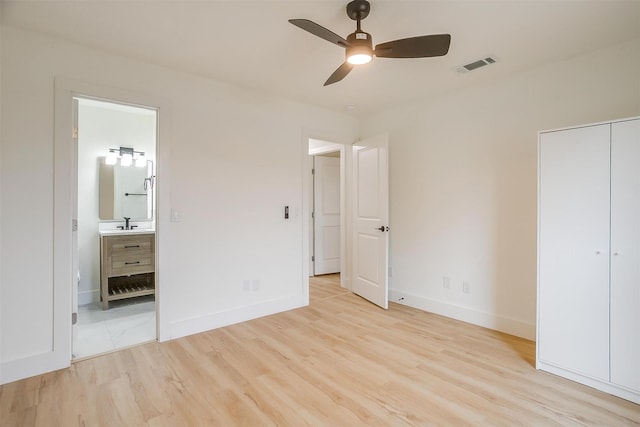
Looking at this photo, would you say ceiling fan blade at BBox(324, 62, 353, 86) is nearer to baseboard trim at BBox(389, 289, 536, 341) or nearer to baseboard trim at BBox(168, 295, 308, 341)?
baseboard trim at BBox(168, 295, 308, 341)

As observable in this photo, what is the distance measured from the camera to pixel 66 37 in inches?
90.5

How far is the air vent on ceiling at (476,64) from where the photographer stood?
8.59 ft

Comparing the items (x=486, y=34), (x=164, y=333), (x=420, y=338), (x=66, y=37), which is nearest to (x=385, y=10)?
Result: (x=486, y=34)

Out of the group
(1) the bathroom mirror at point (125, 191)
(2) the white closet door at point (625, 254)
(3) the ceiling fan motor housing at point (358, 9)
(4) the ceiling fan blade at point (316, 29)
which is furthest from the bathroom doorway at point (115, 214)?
(2) the white closet door at point (625, 254)

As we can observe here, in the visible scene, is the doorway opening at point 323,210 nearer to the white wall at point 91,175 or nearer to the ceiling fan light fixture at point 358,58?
the white wall at point 91,175

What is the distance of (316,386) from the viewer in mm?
2084

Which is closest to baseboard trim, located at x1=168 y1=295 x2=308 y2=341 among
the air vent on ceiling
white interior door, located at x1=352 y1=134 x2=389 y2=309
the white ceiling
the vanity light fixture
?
white interior door, located at x1=352 y1=134 x2=389 y2=309

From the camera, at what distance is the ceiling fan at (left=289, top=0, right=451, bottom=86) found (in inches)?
71.9

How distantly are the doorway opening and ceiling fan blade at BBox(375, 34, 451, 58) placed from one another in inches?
126

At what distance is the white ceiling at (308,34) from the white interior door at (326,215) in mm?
2600

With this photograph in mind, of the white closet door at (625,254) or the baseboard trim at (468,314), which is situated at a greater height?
the white closet door at (625,254)

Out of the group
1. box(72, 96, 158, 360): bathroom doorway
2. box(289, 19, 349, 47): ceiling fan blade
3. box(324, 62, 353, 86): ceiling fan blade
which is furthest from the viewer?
box(72, 96, 158, 360): bathroom doorway

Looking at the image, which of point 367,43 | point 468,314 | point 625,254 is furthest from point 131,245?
point 625,254

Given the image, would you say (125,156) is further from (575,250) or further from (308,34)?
(575,250)
